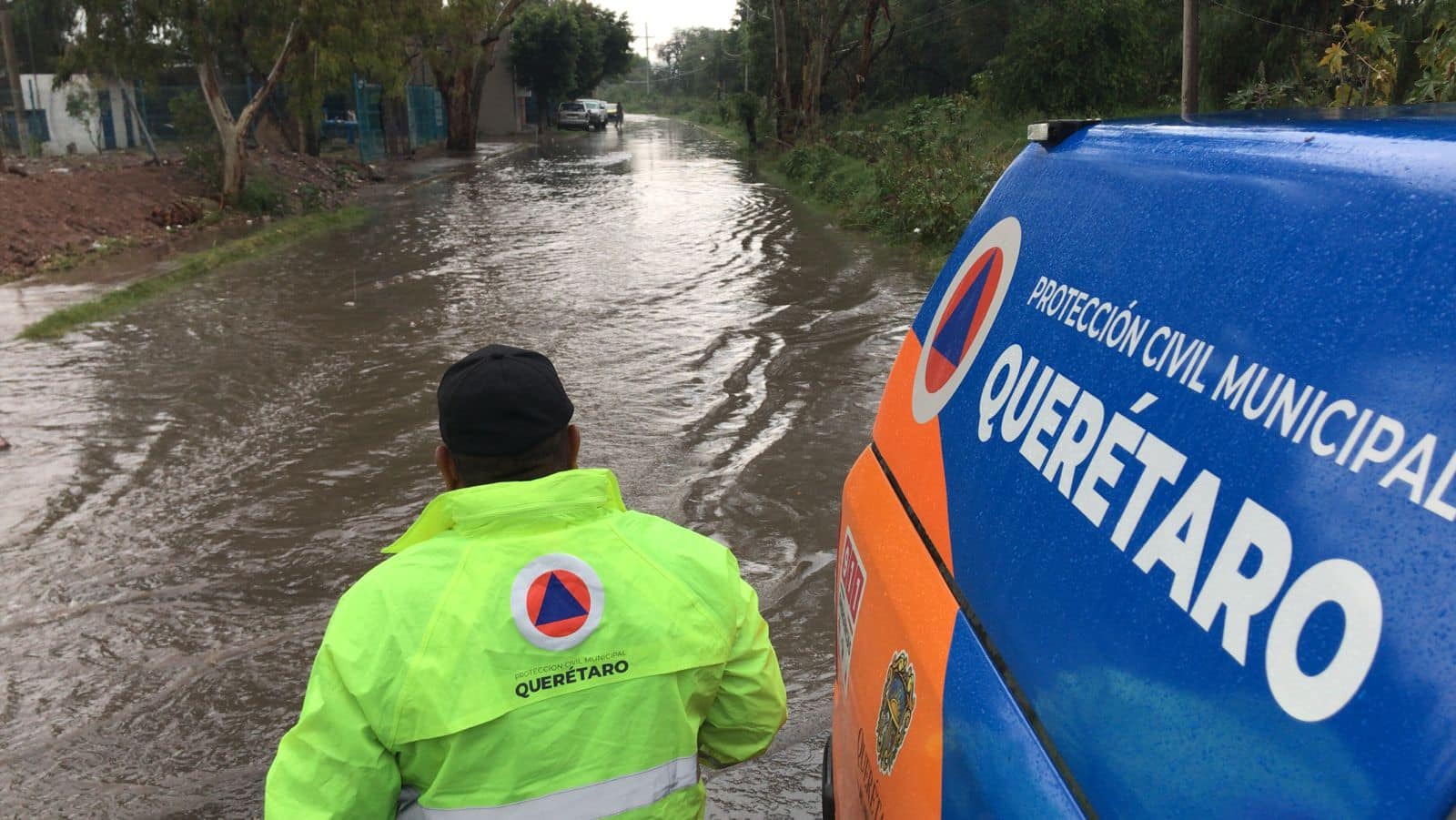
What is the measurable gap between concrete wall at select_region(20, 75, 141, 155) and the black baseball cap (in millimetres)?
28628

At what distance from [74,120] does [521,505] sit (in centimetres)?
3201

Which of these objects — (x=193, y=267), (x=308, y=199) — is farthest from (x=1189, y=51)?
(x=308, y=199)

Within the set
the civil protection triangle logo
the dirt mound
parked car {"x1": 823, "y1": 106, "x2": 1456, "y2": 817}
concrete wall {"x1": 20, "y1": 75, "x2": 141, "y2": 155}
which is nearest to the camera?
parked car {"x1": 823, "y1": 106, "x2": 1456, "y2": 817}

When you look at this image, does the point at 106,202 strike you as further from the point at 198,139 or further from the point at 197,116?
the point at 198,139

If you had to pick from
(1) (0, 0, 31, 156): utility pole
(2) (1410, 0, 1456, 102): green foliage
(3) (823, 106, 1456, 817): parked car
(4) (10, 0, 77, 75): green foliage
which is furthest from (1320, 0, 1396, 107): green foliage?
(4) (10, 0, 77, 75): green foliage

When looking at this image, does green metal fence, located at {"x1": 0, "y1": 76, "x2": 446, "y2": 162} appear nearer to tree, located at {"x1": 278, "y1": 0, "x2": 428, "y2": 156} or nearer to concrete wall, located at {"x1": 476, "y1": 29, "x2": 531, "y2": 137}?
tree, located at {"x1": 278, "y1": 0, "x2": 428, "y2": 156}

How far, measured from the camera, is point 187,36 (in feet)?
52.4

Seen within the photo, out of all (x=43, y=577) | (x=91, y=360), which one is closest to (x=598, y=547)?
(x=43, y=577)

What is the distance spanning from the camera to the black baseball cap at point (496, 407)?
5.88 feet

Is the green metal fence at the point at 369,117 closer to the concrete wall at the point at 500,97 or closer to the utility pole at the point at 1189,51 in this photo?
the concrete wall at the point at 500,97

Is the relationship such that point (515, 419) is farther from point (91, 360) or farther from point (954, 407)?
point (91, 360)

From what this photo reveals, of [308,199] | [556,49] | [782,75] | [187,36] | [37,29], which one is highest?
[556,49]

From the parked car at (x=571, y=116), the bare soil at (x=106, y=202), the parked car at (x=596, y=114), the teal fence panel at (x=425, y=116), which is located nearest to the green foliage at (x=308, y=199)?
the bare soil at (x=106, y=202)

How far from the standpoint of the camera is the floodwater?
3.83 metres
